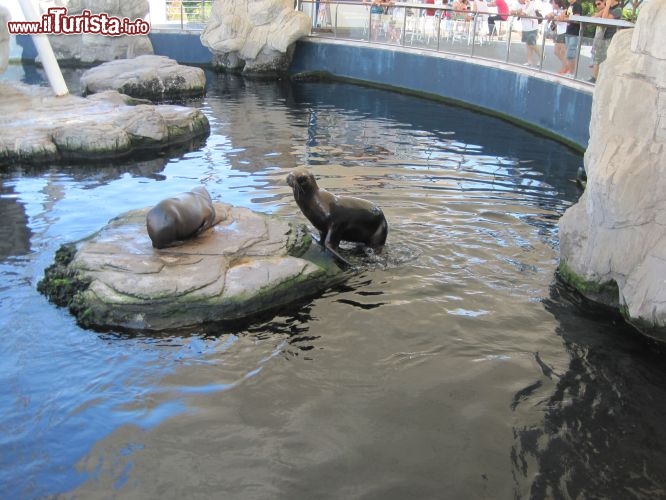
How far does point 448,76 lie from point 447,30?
39.1 inches

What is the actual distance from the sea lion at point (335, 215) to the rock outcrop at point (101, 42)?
57.8ft

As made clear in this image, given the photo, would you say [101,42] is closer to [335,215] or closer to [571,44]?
[571,44]

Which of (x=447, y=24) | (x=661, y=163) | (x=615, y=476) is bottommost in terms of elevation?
A: (x=615, y=476)

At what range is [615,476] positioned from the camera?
12.5 feet

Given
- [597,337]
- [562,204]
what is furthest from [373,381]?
[562,204]

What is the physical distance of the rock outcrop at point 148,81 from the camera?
16.1m

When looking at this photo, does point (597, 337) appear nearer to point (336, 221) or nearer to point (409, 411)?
point (409, 411)

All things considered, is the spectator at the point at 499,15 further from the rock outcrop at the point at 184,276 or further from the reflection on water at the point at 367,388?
the rock outcrop at the point at 184,276

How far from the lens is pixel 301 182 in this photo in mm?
6207

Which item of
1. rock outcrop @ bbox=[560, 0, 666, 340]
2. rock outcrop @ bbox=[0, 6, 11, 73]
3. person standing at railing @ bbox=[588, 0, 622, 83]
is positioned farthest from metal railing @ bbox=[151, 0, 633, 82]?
rock outcrop @ bbox=[0, 6, 11, 73]

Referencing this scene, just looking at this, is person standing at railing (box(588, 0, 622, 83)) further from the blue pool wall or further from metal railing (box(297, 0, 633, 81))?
the blue pool wall

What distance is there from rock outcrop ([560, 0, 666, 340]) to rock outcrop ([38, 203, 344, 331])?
2.31 metres

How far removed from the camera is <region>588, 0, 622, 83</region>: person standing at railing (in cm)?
998

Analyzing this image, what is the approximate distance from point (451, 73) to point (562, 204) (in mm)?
7467
